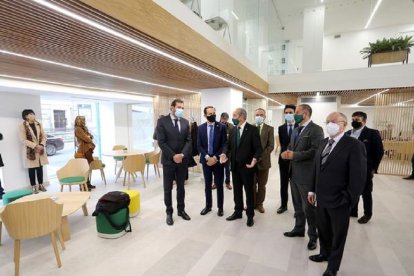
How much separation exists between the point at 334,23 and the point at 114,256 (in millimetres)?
12996

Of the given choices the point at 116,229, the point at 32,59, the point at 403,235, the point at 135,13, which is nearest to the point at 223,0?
the point at 135,13

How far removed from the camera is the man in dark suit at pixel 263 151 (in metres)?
3.75

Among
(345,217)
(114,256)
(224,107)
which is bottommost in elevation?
(114,256)

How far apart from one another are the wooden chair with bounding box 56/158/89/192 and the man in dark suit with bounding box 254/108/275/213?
11.4 ft

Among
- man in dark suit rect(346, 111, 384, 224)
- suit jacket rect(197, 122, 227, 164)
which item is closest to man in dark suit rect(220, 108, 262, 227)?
suit jacket rect(197, 122, 227, 164)

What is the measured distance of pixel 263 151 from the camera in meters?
3.73

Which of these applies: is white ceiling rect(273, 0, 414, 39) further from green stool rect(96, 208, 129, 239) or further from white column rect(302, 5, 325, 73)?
green stool rect(96, 208, 129, 239)

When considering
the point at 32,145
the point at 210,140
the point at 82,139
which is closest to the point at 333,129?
the point at 210,140

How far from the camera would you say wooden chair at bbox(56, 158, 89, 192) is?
14.4ft

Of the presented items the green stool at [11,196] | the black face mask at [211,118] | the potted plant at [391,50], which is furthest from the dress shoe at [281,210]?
the potted plant at [391,50]

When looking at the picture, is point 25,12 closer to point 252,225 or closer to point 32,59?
point 32,59

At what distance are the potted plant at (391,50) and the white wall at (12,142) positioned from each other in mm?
10075

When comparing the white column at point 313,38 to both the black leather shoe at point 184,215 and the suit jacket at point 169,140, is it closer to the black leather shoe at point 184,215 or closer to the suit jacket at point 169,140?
the suit jacket at point 169,140

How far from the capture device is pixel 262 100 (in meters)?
9.62
